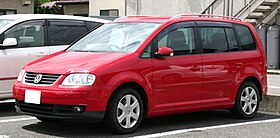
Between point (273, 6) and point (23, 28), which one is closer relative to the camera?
point (23, 28)

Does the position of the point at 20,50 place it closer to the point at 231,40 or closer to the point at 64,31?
the point at 64,31

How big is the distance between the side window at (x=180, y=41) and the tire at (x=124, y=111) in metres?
0.92

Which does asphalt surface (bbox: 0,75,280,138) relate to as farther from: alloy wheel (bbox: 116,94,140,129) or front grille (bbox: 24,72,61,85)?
front grille (bbox: 24,72,61,85)

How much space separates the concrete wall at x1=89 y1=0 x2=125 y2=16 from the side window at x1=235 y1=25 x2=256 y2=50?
19.6 m

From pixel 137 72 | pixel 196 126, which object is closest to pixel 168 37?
pixel 137 72

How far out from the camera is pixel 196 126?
8508 millimetres

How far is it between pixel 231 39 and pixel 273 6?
12.5m

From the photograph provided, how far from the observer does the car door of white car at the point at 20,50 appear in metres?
9.17

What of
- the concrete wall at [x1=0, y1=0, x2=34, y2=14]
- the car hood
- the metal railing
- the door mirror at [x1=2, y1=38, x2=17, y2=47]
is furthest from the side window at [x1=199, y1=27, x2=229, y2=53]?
the concrete wall at [x1=0, y1=0, x2=34, y2=14]

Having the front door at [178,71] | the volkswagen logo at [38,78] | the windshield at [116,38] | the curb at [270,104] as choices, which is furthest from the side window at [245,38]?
the volkswagen logo at [38,78]

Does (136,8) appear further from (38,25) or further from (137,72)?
(137,72)

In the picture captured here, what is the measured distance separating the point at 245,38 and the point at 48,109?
12.5 ft

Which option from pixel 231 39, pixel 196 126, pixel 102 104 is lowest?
pixel 196 126

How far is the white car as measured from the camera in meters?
9.20
